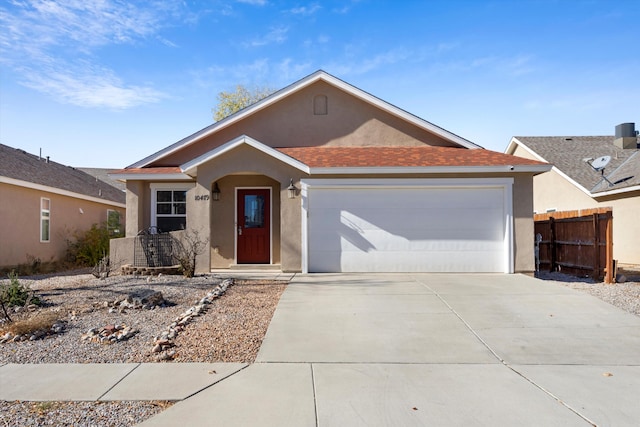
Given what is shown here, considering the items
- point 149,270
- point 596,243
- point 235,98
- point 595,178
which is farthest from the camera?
point 235,98

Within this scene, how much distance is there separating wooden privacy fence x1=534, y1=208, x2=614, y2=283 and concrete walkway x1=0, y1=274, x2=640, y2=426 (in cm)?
377

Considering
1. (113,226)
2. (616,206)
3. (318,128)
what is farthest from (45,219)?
(616,206)

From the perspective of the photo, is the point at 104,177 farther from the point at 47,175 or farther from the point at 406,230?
the point at 406,230

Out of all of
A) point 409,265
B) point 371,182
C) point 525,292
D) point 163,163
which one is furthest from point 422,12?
point 163,163

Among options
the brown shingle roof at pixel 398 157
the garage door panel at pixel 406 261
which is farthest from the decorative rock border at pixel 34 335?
the brown shingle roof at pixel 398 157

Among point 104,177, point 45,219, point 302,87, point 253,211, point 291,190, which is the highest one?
point 302,87

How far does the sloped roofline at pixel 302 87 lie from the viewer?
13.8 meters

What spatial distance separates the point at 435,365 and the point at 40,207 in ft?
51.3

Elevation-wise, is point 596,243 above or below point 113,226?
below

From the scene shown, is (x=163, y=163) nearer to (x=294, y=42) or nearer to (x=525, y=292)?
(x=294, y=42)

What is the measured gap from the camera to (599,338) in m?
6.36

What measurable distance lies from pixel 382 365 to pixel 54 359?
390cm

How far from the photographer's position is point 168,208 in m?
13.7

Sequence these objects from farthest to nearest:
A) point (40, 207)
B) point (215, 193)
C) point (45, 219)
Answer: point (45, 219) → point (40, 207) → point (215, 193)
